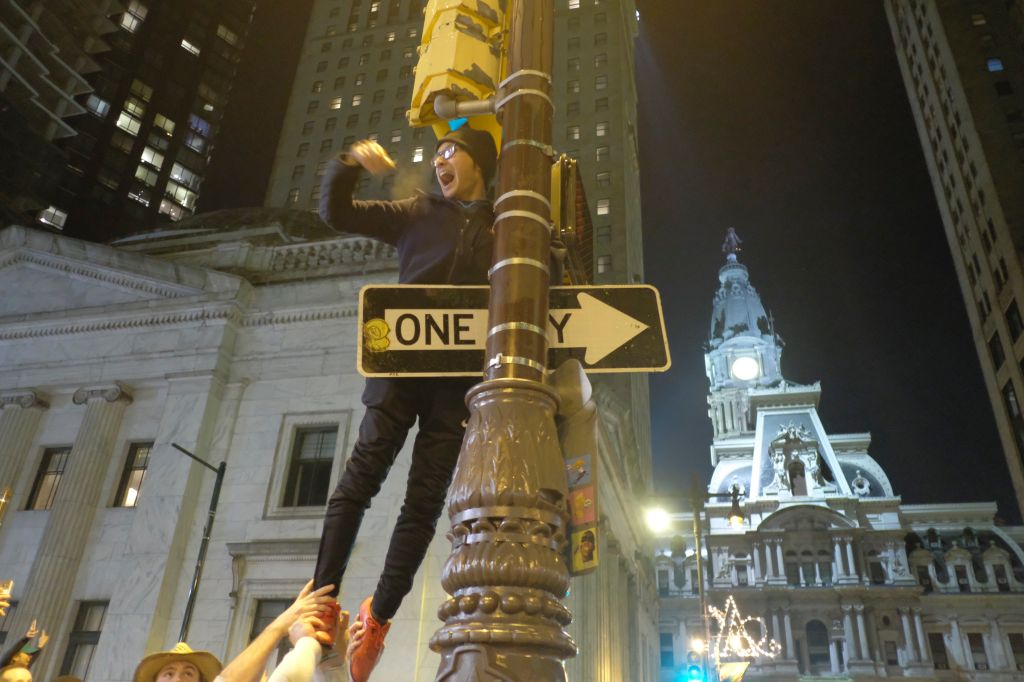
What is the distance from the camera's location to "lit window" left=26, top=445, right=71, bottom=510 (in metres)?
22.2

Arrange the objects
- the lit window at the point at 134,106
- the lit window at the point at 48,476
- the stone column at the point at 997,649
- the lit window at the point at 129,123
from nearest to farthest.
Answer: the lit window at the point at 48,476 < the stone column at the point at 997,649 < the lit window at the point at 129,123 < the lit window at the point at 134,106

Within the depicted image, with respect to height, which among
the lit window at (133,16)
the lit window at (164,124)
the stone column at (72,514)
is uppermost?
the lit window at (133,16)

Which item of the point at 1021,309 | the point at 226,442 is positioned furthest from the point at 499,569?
the point at 1021,309

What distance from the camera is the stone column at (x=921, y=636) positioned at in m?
64.5

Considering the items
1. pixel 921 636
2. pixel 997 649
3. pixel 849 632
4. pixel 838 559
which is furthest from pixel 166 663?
pixel 997 649

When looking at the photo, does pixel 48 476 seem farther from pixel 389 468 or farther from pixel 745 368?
pixel 745 368

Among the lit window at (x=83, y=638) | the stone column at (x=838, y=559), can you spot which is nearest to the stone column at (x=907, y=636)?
the stone column at (x=838, y=559)

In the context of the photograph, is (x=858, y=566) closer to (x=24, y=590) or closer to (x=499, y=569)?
(x=24, y=590)

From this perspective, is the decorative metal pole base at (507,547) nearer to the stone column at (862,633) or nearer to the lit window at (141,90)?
the stone column at (862,633)

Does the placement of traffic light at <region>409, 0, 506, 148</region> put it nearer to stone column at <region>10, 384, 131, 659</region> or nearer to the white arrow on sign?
the white arrow on sign

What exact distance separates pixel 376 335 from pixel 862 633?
244 ft

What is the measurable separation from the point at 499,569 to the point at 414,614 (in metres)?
16.3

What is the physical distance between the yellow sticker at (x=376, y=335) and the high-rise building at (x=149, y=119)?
87.3m

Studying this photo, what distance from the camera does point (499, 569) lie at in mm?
2670
